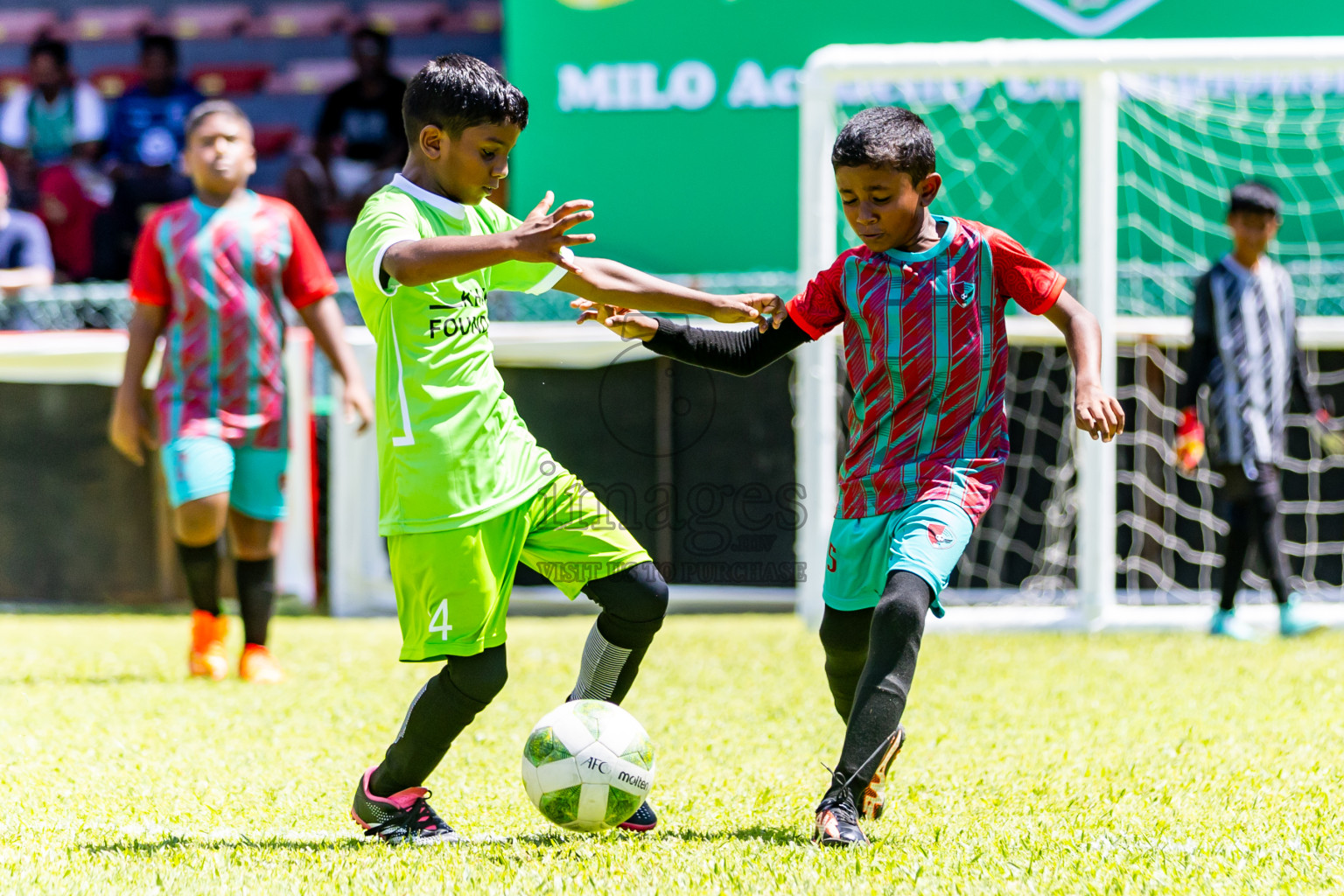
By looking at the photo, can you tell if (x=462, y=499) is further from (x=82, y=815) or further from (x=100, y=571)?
(x=100, y=571)

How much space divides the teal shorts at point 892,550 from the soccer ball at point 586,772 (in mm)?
581

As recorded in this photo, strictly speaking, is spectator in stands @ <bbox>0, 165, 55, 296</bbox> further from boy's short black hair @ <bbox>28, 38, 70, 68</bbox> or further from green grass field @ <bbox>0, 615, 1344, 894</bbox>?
boy's short black hair @ <bbox>28, 38, 70, 68</bbox>

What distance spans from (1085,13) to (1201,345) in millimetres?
2753

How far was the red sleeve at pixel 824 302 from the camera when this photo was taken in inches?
135

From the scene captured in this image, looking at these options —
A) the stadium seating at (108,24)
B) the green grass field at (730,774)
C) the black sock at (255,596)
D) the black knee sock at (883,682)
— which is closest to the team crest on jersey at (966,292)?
the black knee sock at (883,682)

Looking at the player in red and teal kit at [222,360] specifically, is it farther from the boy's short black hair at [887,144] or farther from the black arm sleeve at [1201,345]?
the black arm sleeve at [1201,345]

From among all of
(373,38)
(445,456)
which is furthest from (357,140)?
(445,456)

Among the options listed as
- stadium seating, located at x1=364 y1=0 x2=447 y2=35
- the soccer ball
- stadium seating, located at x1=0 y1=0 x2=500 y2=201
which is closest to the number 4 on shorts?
the soccer ball

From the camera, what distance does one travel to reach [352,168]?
1067 cm

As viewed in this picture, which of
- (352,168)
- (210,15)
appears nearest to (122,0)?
(210,15)

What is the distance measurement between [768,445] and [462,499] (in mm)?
4439

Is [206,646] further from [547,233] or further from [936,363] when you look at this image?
[936,363]

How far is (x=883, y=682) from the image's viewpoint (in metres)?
3.11

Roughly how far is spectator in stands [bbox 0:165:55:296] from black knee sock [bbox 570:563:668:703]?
557 centimetres
